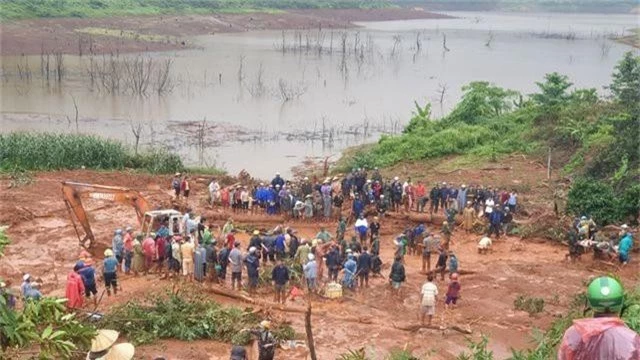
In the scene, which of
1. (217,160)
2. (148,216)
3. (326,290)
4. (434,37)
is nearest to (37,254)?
(148,216)

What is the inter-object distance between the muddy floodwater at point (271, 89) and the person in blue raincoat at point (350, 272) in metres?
16.0

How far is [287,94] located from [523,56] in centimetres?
3277

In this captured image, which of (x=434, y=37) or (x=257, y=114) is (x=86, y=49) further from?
(x=434, y=37)

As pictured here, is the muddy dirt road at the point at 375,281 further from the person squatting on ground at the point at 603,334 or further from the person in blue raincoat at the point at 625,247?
the person squatting on ground at the point at 603,334

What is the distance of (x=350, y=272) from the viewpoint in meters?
16.8

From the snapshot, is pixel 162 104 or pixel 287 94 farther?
pixel 287 94

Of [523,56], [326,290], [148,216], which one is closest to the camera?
[326,290]

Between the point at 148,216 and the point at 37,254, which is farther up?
the point at 148,216

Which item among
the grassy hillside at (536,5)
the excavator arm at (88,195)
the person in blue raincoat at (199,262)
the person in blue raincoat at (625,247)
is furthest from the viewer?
the grassy hillside at (536,5)

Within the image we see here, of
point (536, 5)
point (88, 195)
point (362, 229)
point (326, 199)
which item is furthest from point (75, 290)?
point (536, 5)

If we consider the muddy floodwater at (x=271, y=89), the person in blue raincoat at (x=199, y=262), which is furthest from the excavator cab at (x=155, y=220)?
the muddy floodwater at (x=271, y=89)

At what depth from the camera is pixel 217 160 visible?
34.5 m

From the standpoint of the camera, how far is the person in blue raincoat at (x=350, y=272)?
55.3 ft

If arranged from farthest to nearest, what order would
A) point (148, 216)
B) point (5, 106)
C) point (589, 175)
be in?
point (5, 106), point (589, 175), point (148, 216)
